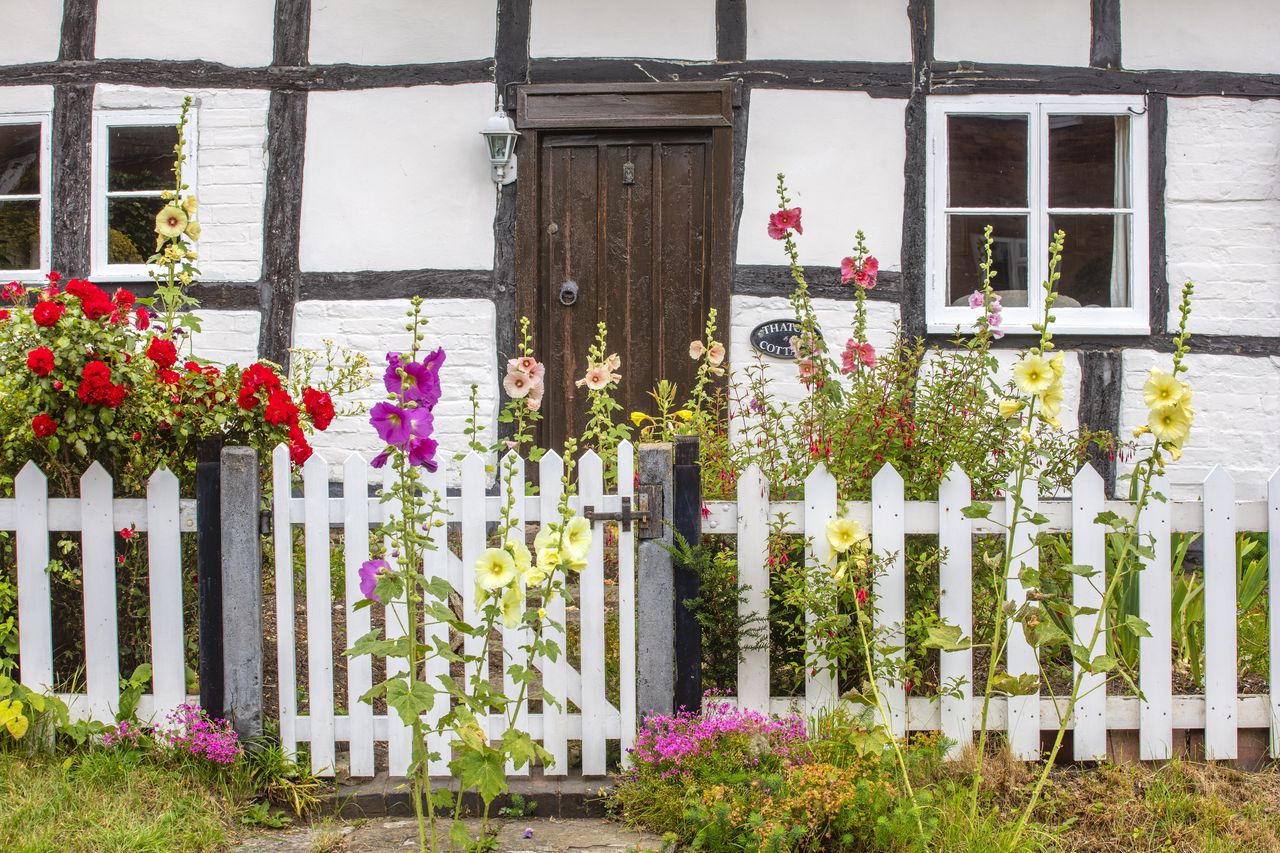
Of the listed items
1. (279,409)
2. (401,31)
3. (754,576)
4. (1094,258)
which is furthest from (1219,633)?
(401,31)

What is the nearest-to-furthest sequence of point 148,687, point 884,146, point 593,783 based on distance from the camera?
point 593,783, point 148,687, point 884,146

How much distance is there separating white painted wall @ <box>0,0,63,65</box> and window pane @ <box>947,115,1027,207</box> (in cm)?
455

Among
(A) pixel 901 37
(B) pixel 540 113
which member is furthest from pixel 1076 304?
(B) pixel 540 113

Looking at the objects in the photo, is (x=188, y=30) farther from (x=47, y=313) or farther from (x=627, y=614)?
(x=627, y=614)

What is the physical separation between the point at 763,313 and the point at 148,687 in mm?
3331

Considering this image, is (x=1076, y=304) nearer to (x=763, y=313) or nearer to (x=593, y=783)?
(x=763, y=313)

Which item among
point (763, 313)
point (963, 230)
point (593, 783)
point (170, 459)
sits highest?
point (963, 230)

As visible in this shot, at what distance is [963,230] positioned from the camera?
18.1ft

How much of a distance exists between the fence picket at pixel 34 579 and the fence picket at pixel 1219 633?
10.0 ft

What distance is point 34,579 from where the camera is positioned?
9.70 ft

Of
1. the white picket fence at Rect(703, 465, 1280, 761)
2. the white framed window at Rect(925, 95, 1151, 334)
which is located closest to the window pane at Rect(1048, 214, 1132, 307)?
the white framed window at Rect(925, 95, 1151, 334)

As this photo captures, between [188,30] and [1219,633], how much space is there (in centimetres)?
531

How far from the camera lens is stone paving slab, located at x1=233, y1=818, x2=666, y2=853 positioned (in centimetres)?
257

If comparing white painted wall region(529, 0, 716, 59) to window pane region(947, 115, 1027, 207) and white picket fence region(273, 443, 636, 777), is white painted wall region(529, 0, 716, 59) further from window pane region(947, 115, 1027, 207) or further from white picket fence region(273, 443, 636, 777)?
white picket fence region(273, 443, 636, 777)
